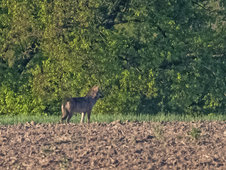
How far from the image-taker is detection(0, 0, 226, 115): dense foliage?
1848cm

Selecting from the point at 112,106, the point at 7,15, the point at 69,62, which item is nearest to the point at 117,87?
the point at 112,106

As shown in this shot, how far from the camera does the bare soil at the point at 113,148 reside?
28.0ft

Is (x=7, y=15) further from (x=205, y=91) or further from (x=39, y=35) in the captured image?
(x=205, y=91)

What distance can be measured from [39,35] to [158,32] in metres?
4.48

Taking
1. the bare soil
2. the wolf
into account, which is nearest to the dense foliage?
the wolf

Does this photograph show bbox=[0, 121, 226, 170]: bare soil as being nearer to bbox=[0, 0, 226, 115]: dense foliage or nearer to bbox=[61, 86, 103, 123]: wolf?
bbox=[61, 86, 103, 123]: wolf

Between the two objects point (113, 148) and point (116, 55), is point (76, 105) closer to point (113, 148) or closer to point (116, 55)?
point (113, 148)

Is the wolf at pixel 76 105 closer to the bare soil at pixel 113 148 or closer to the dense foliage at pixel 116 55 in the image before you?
the bare soil at pixel 113 148

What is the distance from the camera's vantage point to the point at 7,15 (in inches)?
770

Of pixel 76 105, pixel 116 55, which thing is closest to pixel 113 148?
pixel 76 105

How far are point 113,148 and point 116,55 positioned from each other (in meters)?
9.34

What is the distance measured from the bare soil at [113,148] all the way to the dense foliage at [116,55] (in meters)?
6.00

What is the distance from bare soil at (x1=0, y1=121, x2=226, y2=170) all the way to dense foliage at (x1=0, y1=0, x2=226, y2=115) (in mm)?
6003

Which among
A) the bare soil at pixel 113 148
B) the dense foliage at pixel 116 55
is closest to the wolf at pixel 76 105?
the bare soil at pixel 113 148
